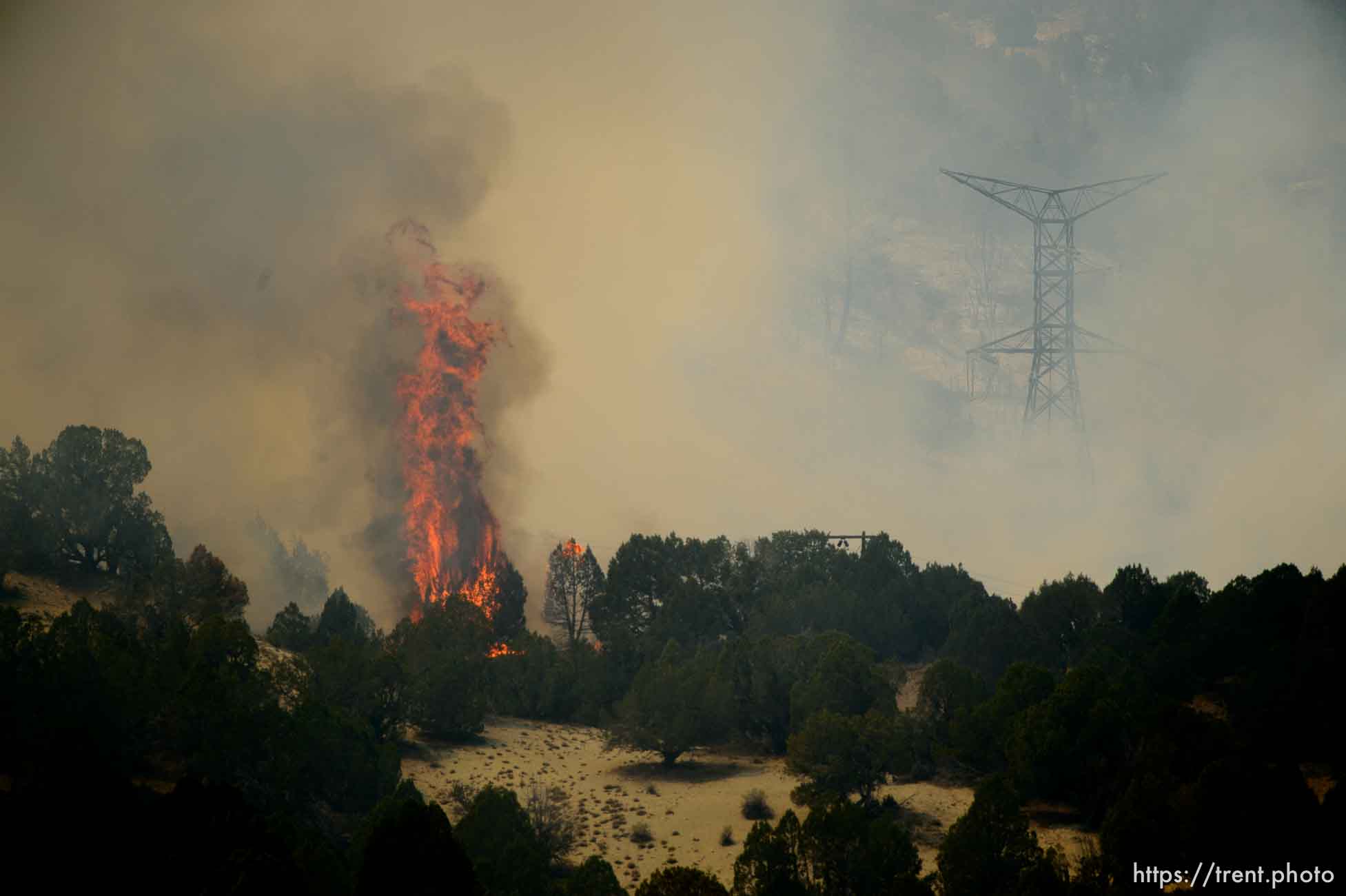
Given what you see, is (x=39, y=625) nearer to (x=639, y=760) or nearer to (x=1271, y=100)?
(x=639, y=760)

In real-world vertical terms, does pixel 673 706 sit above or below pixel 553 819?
above

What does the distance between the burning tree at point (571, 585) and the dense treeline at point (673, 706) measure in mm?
394

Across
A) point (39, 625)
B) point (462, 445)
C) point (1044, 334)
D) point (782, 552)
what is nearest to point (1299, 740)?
point (39, 625)

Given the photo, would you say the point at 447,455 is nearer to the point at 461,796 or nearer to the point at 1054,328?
the point at 461,796

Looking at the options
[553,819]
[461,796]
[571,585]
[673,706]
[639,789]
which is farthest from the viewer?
[571,585]

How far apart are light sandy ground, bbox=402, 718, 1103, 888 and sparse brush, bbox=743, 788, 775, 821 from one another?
0.55 meters

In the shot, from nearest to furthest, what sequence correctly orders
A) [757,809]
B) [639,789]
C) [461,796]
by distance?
[757,809]
[461,796]
[639,789]

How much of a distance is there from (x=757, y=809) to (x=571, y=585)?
50.6 meters

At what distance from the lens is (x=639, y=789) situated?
67.1 metres

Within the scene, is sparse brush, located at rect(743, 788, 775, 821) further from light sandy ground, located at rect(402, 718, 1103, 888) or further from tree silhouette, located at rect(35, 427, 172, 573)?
tree silhouette, located at rect(35, 427, 172, 573)

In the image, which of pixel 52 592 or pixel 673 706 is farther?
pixel 52 592

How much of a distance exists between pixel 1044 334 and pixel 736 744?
356ft

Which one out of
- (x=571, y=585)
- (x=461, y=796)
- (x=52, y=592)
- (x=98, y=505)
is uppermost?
(x=98, y=505)

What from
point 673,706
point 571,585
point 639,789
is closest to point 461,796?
point 639,789
